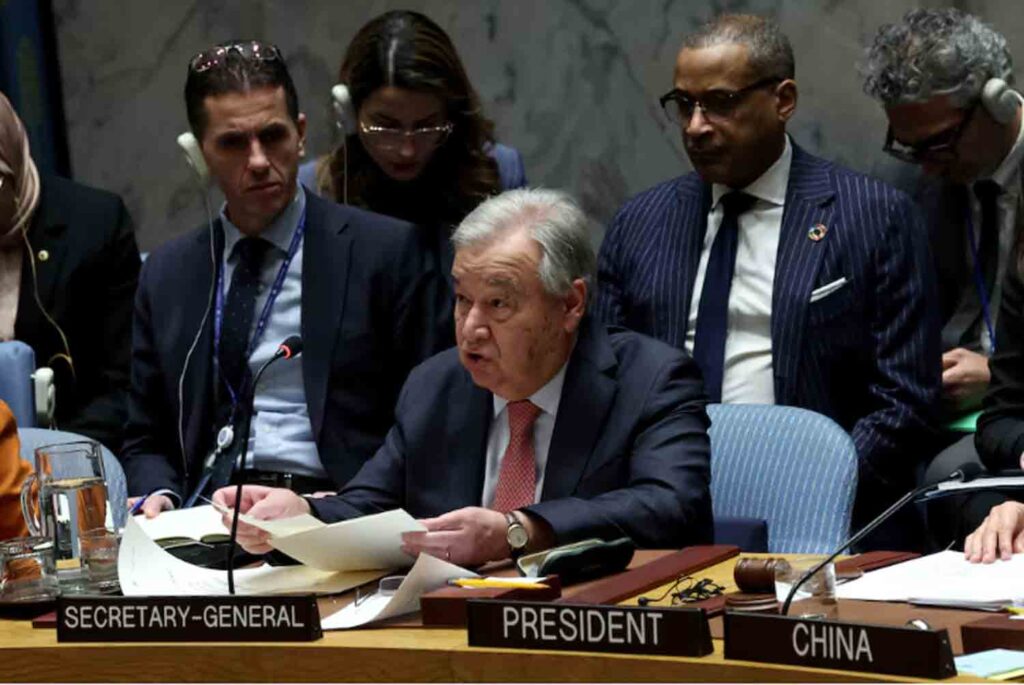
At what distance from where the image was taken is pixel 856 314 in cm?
433

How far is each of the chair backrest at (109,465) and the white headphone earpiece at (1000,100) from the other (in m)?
2.20

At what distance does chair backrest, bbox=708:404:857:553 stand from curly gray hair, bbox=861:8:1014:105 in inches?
47.4

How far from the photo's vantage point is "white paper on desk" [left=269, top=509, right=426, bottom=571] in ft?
9.20

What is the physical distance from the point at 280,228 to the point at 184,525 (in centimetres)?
111

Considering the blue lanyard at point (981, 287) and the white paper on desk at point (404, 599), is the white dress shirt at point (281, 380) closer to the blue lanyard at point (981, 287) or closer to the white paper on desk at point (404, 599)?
the white paper on desk at point (404, 599)

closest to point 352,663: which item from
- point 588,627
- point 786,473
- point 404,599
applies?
point 404,599

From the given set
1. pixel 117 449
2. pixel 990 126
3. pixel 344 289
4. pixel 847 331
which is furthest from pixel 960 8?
pixel 117 449

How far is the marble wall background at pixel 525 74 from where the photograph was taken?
200 inches

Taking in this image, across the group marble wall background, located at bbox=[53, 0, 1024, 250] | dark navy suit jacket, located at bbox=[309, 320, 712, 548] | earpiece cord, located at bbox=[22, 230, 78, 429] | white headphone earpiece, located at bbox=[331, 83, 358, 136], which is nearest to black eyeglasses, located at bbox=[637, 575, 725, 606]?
dark navy suit jacket, located at bbox=[309, 320, 712, 548]

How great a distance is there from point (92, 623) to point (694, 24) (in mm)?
3136

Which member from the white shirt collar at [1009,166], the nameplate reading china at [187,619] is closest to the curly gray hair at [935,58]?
the white shirt collar at [1009,166]

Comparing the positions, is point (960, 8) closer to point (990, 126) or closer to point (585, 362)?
point (990, 126)

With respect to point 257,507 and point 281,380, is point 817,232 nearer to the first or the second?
point 281,380

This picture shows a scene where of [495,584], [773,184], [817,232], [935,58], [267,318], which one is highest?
[935,58]
